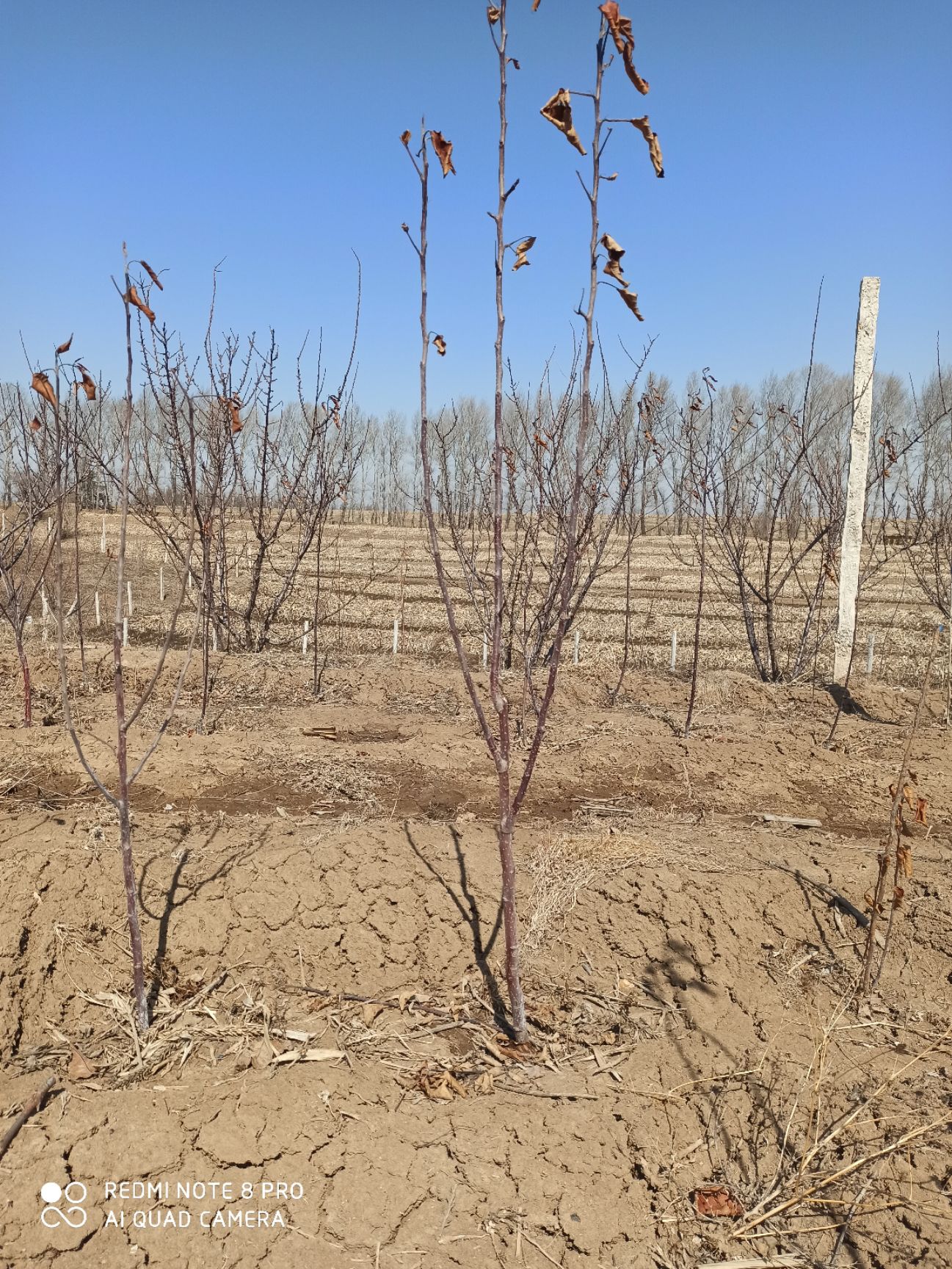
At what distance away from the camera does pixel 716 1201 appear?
8.73 ft

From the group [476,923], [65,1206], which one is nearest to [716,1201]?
[476,923]

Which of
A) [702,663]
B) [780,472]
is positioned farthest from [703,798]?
[702,663]

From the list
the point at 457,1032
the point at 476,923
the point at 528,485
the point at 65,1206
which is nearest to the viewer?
the point at 65,1206

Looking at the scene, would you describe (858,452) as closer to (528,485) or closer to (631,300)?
(528,485)

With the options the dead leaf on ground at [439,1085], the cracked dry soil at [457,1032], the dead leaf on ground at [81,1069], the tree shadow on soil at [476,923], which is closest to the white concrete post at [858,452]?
the cracked dry soil at [457,1032]

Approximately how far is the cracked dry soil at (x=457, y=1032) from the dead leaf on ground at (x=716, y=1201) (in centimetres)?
4

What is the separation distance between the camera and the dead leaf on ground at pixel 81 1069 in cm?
299

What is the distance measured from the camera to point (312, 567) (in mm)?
23000

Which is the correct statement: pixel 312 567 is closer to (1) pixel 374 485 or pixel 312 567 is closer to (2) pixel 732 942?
(2) pixel 732 942

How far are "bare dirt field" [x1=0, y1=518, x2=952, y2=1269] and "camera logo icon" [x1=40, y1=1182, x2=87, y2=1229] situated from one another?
3cm

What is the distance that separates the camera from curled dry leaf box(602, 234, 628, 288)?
2338 mm

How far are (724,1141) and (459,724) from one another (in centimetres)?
451

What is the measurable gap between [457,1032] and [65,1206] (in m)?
1.40

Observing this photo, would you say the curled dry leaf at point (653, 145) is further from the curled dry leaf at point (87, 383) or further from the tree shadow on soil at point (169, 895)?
the tree shadow on soil at point (169, 895)
